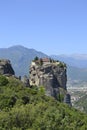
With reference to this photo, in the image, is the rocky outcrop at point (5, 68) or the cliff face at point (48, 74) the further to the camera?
the cliff face at point (48, 74)

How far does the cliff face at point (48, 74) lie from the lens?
13612 cm

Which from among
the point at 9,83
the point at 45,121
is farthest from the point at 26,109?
the point at 9,83

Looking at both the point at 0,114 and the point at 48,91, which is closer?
the point at 0,114

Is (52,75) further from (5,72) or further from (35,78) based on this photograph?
(5,72)

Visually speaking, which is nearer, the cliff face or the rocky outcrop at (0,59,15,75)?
the rocky outcrop at (0,59,15,75)

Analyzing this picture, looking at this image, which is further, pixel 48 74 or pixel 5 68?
pixel 48 74

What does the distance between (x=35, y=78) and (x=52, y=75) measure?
6.19 metres

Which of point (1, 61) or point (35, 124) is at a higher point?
point (1, 61)

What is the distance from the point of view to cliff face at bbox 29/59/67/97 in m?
136

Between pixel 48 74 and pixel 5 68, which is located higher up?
pixel 5 68

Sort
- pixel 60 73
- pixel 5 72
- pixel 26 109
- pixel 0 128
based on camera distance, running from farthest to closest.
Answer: pixel 60 73, pixel 5 72, pixel 26 109, pixel 0 128

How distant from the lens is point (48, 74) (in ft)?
451

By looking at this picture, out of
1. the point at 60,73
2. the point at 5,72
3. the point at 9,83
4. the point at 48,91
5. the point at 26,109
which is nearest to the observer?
the point at 26,109

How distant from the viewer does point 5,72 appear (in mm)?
119188
